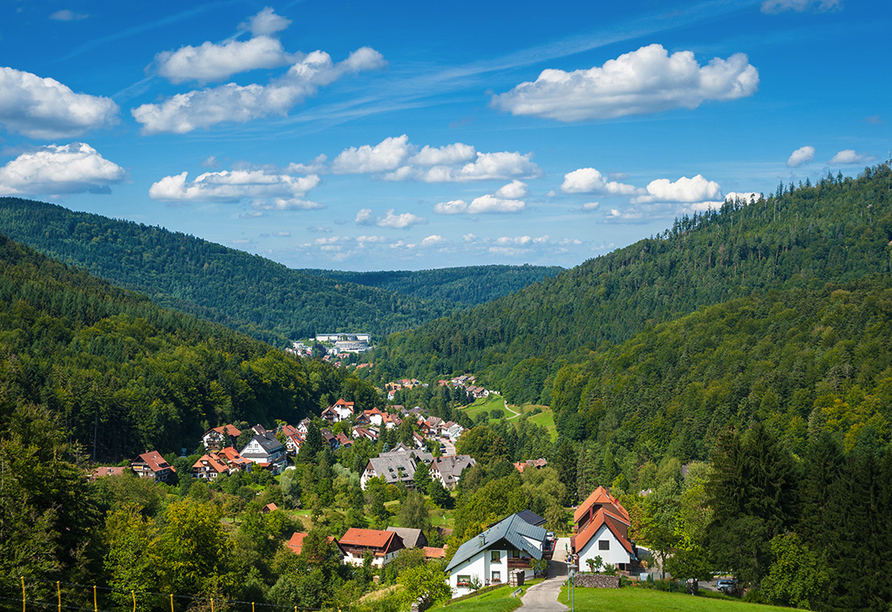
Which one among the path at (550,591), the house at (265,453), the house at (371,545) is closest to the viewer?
the path at (550,591)

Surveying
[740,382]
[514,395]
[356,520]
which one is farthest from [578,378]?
[356,520]

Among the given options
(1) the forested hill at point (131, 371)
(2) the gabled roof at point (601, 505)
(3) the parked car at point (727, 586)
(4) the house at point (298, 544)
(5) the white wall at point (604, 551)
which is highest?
(1) the forested hill at point (131, 371)

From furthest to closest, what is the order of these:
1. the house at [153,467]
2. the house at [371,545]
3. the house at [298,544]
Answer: the house at [153,467] → the house at [371,545] → the house at [298,544]

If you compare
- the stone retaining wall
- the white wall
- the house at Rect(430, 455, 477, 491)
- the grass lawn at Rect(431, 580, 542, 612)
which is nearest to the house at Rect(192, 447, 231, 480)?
the house at Rect(430, 455, 477, 491)

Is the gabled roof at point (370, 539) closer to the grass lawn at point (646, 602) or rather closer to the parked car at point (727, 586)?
the grass lawn at point (646, 602)

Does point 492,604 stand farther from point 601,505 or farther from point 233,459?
point 233,459

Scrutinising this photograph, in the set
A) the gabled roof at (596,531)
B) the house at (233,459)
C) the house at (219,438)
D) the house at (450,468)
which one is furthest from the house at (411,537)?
the house at (219,438)

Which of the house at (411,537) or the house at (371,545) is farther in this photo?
the house at (411,537)

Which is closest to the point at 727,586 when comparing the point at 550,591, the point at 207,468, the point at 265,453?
the point at 550,591
